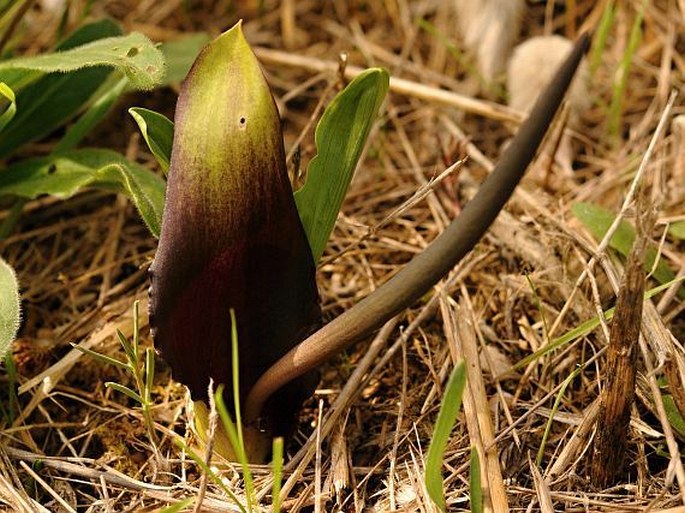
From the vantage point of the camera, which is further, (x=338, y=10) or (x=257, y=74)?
(x=338, y=10)

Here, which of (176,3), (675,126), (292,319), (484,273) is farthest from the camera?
(176,3)

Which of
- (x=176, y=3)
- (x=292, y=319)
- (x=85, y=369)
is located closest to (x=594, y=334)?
(x=292, y=319)

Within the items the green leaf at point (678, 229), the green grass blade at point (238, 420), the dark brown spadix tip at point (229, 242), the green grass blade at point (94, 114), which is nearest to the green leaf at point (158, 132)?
the dark brown spadix tip at point (229, 242)

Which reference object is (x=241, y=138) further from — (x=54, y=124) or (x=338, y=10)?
(x=338, y=10)

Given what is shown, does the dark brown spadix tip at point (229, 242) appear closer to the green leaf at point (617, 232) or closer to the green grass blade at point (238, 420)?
the green grass blade at point (238, 420)

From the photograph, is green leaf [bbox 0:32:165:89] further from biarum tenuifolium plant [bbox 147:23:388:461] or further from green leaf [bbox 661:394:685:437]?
green leaf [bbox 661:394:685:437]

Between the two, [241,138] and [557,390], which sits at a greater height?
[241,138]
